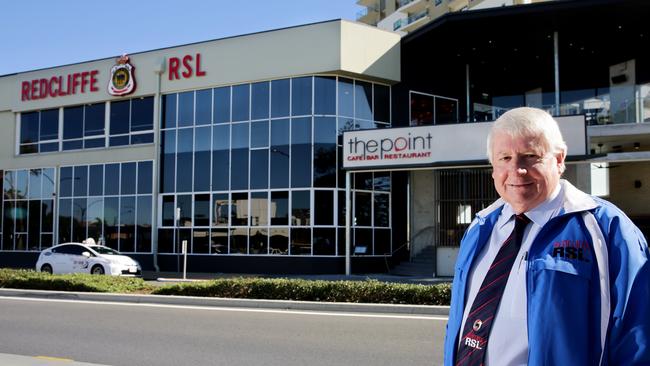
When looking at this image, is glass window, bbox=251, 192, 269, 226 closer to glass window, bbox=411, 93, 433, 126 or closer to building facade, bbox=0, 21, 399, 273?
building facade, bbox=0, 21, 399, 273

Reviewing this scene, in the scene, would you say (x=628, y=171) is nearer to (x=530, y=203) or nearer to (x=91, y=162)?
(x=91, y=162)

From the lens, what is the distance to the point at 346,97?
24859 mm

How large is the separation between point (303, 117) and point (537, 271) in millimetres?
22584

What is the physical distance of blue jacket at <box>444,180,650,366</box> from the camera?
6.89ft

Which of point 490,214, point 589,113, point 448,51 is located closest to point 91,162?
point 448,51

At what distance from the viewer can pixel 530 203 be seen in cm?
246

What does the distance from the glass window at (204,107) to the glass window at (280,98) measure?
10.1 ft

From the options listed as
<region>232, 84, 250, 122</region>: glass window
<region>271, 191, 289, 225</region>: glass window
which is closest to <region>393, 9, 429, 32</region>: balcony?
<region>232, 84, 250, 122</region>: glass window

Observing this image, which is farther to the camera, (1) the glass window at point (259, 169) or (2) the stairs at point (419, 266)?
(1) the glass window at point (259, 169)

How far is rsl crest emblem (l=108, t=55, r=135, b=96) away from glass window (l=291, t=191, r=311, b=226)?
31.3ft

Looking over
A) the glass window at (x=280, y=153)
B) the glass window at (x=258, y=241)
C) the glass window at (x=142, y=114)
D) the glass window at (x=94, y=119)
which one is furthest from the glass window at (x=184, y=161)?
the glass window at (x=94, y=119)

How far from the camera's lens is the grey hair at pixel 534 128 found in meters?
2.46

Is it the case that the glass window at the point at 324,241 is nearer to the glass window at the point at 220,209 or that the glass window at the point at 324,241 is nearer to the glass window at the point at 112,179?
the glass window at the point at 220,209

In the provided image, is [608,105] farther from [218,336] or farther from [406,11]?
[406,11]
